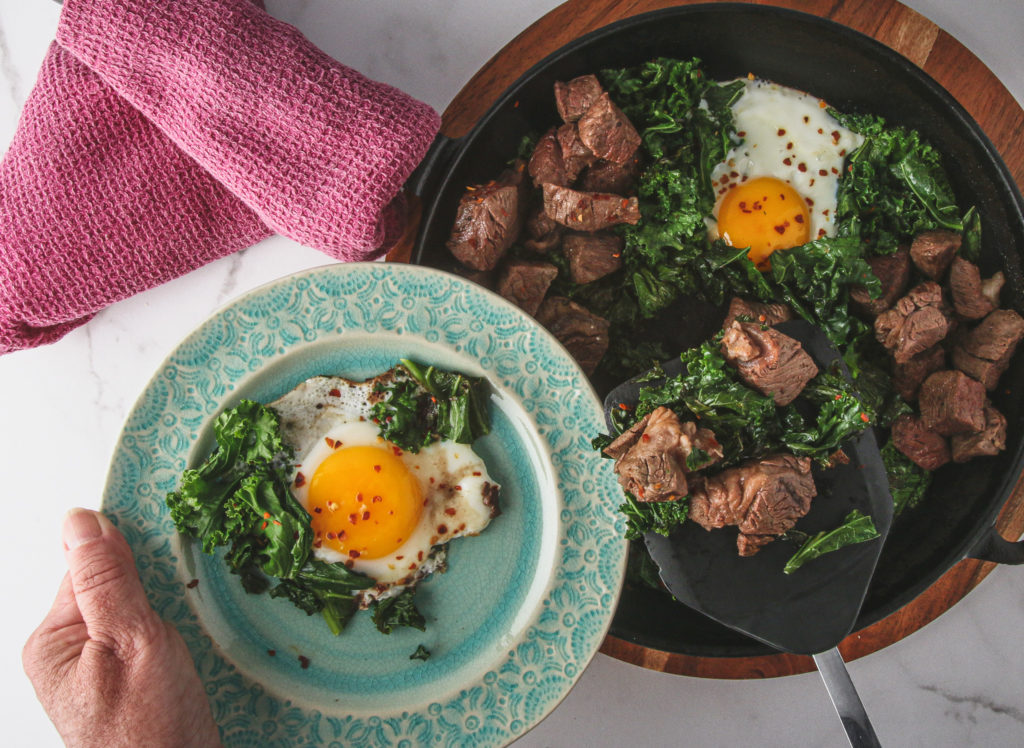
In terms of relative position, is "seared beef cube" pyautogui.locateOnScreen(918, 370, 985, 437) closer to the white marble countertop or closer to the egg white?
the egg white

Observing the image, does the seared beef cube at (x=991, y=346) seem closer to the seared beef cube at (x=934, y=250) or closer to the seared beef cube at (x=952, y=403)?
the seared beef cube at (x=952, y=403)

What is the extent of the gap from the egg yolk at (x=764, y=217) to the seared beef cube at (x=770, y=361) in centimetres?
72

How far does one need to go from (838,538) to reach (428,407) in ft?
5.94

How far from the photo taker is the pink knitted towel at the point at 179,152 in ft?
8.65

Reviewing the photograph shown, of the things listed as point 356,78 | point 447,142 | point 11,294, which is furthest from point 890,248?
point 11,294

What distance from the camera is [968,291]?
9.98 ft

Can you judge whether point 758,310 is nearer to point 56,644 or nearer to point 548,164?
point 548,164

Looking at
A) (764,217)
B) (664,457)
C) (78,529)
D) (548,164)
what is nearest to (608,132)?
(548,164)

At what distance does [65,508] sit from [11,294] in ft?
4.21

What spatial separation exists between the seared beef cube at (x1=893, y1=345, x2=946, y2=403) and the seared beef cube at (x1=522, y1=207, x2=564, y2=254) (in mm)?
1818

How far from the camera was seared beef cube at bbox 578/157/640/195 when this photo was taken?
119 inches

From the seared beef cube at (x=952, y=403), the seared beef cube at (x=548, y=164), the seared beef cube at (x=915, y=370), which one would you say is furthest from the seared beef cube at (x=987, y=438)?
the seared beef cube at (x=548, y=164)

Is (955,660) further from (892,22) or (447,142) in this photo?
(447,142)

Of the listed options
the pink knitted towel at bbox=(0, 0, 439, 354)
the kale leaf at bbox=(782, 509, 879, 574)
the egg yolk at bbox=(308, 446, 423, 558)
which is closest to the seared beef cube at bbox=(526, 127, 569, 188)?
the pink knitted towel at bbox=(0, 0, 439, 354)
